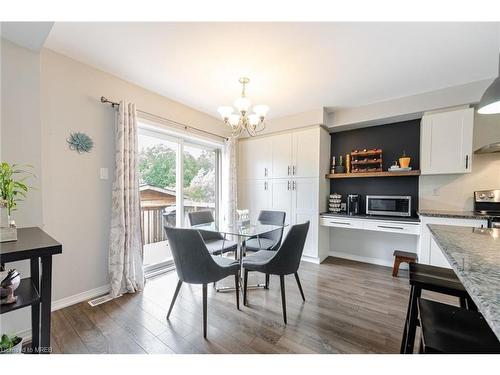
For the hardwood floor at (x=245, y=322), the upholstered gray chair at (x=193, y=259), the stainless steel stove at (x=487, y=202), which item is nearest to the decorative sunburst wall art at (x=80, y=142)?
the upholstered gray chair at (x=193, y=259)

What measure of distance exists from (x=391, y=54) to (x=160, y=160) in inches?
118

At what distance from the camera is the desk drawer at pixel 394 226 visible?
2.74 m

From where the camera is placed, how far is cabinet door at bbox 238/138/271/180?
12.7ft

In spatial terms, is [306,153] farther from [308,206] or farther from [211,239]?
[211,239]

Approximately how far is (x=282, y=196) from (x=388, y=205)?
1.62 metres

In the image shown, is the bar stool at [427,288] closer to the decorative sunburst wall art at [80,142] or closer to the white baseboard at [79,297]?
the white baseboard at [79,297]

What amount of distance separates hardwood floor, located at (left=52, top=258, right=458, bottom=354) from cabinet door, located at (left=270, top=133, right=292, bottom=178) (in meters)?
1.85

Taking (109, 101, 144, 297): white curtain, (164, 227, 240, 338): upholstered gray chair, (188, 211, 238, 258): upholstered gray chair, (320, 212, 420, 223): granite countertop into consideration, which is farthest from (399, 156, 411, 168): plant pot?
(109, 101, 144, 297): white curtain

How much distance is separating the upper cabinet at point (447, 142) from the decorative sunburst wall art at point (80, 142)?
412 centimetres

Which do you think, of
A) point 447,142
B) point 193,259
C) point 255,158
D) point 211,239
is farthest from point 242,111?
point 447,142

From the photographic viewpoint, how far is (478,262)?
→ 0.81 metres

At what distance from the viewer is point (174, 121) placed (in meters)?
3.02

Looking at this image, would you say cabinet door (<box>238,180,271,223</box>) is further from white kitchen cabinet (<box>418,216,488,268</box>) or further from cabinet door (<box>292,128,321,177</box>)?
white kitchen cabinet (<box>418,216,488,268</box>)
